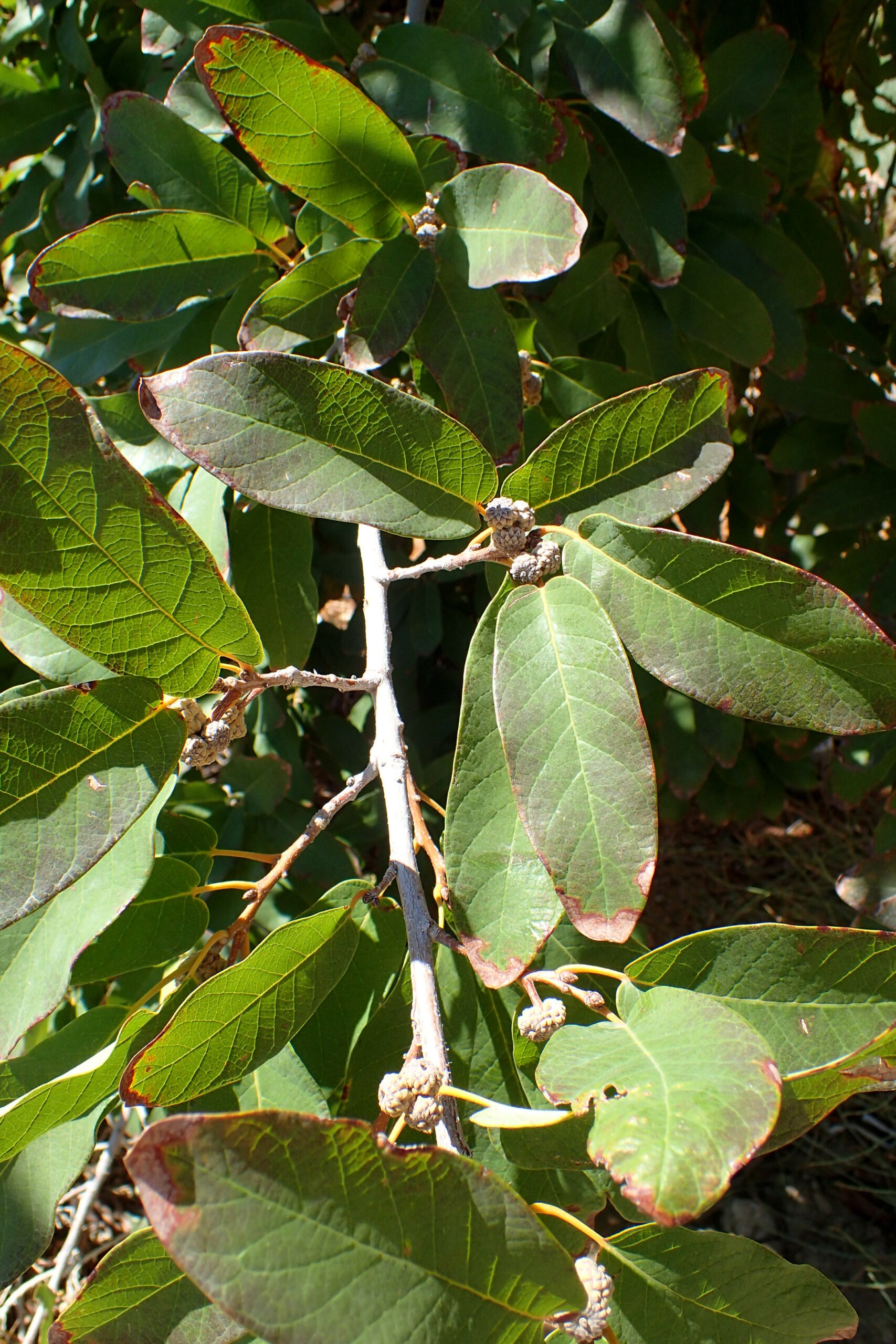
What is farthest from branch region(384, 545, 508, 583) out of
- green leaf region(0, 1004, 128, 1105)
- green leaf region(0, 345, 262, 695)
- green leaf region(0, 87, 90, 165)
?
green leaf region(0, 87, 90, 165)

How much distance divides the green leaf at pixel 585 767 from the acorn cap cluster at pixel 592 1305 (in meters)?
0.21

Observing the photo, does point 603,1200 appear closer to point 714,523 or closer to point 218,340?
point 218,340

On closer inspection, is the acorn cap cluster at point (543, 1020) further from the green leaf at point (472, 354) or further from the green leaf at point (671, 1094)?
the green leaf at point (472, 354)

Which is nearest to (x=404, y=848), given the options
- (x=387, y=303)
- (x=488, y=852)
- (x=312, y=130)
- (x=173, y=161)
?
(x=488, y=852)

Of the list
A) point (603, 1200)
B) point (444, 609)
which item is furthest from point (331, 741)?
point (603, 1200)

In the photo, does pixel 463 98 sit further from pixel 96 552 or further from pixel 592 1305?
pixel 592 1305

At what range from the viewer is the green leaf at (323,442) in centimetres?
61

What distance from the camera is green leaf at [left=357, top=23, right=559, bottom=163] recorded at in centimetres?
97

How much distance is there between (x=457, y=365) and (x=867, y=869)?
797mm

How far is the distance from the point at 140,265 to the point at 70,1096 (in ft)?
2.47

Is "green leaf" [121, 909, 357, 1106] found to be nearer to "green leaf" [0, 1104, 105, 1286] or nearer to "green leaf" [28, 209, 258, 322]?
"green leaf" [0, 1104, 105, 1286]

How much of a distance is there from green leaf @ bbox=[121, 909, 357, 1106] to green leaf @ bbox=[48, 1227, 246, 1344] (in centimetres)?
11

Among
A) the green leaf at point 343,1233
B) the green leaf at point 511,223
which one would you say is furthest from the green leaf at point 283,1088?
the green leaf at point 511,223

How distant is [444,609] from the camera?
1.71 meters
